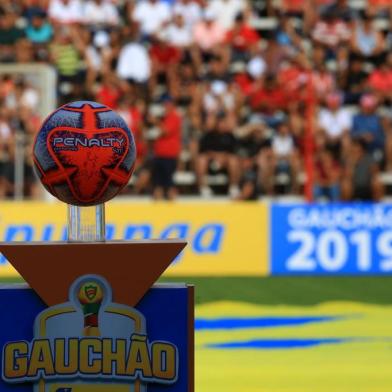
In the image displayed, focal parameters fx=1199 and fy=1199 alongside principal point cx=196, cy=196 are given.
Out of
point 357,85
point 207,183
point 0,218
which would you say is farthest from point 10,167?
point 357,85

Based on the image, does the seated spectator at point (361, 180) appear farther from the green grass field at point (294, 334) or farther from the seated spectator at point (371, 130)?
the green grass field at point (294, 334)

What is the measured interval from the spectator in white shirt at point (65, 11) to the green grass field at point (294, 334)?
22.4 feet

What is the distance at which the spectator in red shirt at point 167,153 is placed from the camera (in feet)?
59.2

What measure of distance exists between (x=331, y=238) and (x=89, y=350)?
10.8 meters

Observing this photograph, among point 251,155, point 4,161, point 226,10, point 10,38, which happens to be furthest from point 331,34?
point 4,161

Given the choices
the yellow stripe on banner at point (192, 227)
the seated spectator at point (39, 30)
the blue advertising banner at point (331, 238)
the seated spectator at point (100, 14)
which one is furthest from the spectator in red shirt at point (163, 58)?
the blue advertising banner at point (331, 238)

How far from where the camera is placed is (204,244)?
52.8 ft

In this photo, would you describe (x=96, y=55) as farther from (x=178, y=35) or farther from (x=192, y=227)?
(x=192, y=227)

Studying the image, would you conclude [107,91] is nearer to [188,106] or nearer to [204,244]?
[188,106]

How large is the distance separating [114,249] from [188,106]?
14063mm

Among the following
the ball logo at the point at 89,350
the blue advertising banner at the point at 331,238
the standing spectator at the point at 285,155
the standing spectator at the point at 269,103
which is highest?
the standing spectator at the point at 269,103

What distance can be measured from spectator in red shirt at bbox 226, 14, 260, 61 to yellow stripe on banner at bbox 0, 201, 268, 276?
16.5 ft

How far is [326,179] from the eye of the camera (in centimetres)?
1827

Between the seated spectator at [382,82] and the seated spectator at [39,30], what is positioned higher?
the seated spectator at [39,30]
